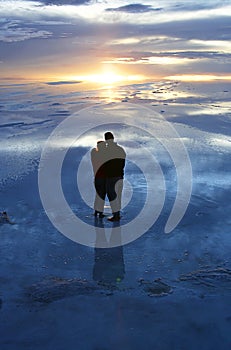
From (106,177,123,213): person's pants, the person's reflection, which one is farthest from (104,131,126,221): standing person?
the person's reflection

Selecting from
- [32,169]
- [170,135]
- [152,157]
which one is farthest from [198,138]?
[32,169]

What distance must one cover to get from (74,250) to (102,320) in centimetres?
183

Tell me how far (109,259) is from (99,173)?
6.33 feet

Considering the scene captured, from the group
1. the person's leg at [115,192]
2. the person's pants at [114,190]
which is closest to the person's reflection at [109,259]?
the person's leg at [115,192]

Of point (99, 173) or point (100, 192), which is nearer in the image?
point (99, 173)

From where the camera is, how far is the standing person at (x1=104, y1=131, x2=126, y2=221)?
7.10m

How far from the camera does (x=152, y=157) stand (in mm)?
12078

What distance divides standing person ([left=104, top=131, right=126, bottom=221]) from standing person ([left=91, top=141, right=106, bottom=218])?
0.25 feet

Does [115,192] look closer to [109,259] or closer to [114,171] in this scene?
[114,171]

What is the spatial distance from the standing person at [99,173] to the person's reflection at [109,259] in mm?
414

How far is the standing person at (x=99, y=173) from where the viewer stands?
7.12 metres

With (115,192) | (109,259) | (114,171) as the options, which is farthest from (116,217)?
(109,259)

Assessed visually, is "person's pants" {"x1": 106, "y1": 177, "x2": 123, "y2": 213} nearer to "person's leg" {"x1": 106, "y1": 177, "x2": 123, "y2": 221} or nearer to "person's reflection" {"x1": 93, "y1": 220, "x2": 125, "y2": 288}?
"person's leg" {"x1": 106, "y1": 177, "x2": 123, "y2": 221}

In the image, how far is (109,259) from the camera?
5.96 m
